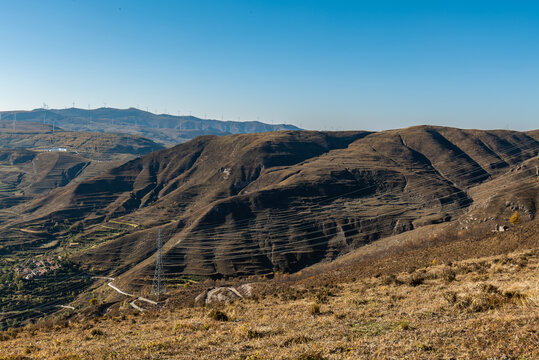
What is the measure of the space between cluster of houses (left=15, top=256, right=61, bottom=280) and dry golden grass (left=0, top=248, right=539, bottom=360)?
126m

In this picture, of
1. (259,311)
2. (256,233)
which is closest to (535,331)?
(259,311)

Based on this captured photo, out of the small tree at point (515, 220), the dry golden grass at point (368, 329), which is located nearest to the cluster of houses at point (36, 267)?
the dry golden grass at point (368, 329)

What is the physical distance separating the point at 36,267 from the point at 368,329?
167047 millimetres

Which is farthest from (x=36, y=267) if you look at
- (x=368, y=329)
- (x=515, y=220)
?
(x=515, y=220)

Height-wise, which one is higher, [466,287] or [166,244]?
[466,287]

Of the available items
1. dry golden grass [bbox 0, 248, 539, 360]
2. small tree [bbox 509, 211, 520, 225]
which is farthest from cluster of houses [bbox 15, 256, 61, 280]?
small tree [bbox 509, 211, 520, 225]

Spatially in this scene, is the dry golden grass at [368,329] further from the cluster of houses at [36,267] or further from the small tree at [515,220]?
the cluster of houses at [36,267]

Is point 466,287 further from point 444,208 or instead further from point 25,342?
point 444,208

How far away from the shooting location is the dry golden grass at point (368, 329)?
13375 mm

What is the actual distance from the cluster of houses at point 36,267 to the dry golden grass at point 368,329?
125723mm

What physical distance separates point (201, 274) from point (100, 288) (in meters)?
38.4

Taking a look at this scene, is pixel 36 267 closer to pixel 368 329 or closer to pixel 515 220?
pixel 368 329

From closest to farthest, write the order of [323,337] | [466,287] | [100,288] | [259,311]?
[323,337] < [466,287] < [259,311] < [100,288]

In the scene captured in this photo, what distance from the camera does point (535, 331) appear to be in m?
13.0
